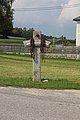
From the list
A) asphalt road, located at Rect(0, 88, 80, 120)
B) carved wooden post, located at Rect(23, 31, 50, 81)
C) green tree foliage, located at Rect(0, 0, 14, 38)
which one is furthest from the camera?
green tree foliage, located at Rect(0, 0, 14, 38)

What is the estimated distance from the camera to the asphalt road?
891 cm

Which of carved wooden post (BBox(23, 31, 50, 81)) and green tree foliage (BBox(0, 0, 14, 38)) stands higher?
green tree foliage (BBox(0, 0, 14, 38))

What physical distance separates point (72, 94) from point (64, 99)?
123 centimetres

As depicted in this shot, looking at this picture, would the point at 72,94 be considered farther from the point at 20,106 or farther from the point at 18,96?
the point at 20,106

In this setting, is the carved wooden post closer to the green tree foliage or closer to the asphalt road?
the asphalt road

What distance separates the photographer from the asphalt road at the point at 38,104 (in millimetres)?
8906

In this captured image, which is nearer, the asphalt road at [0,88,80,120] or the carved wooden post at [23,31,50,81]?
the asphalt road at [0,88,80,120]

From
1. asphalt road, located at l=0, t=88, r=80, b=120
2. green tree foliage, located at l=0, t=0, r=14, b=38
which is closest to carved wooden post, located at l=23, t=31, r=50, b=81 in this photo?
asphalt road, located at l=0, t=88, r=80, b=120

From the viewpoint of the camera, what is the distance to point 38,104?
408 inches

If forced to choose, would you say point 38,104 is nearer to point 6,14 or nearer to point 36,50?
point 36,50

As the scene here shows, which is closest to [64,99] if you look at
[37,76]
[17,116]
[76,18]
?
[17,116]

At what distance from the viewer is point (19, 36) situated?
13375 centimetres

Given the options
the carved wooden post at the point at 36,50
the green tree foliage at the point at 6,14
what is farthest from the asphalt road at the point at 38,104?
the green tree foliage at the point at 6,14

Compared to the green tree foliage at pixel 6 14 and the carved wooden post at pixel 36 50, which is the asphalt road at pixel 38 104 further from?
the green tree foliage at pixel 6 14
